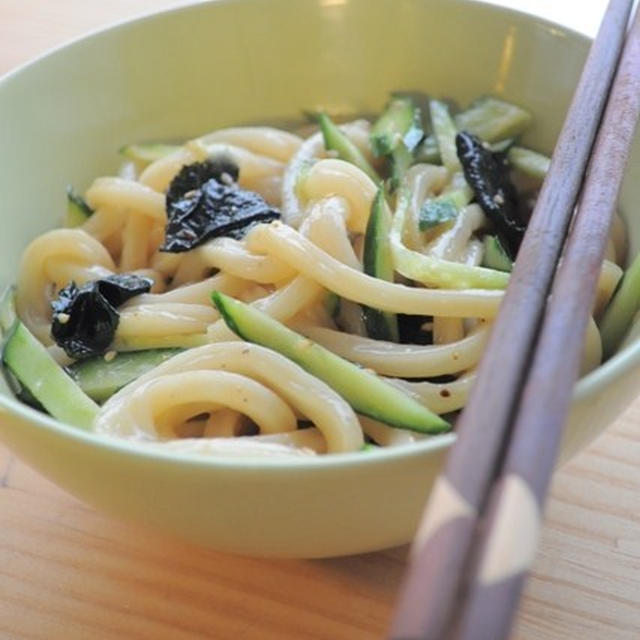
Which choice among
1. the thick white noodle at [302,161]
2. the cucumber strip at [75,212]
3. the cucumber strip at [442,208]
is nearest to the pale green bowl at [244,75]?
the cucumber strip at [75,212]

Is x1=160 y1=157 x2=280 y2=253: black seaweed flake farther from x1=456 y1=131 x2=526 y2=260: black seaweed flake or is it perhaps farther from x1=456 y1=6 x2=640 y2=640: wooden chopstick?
x1=456 y1=6 x2=640 y2=640: wooden chopstick

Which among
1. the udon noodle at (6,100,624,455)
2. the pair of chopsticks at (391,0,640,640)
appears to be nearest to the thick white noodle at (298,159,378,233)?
the udon noodle at (6,100,624,455)

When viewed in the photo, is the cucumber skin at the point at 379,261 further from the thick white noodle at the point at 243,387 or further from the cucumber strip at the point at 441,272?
the thick white noodle at the point at 243,387

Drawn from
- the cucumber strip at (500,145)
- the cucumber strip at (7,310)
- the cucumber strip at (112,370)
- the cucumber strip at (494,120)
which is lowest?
the cucumber strip at (7,310)

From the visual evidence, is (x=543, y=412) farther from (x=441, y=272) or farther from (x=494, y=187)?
(x=494, y=187)

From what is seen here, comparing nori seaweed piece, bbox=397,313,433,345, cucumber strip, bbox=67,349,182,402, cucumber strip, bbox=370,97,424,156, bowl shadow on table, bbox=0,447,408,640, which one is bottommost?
bowl shadow on table, bbox=0,447,408,640

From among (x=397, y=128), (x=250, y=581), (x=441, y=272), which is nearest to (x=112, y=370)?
(x=250, y=581)
